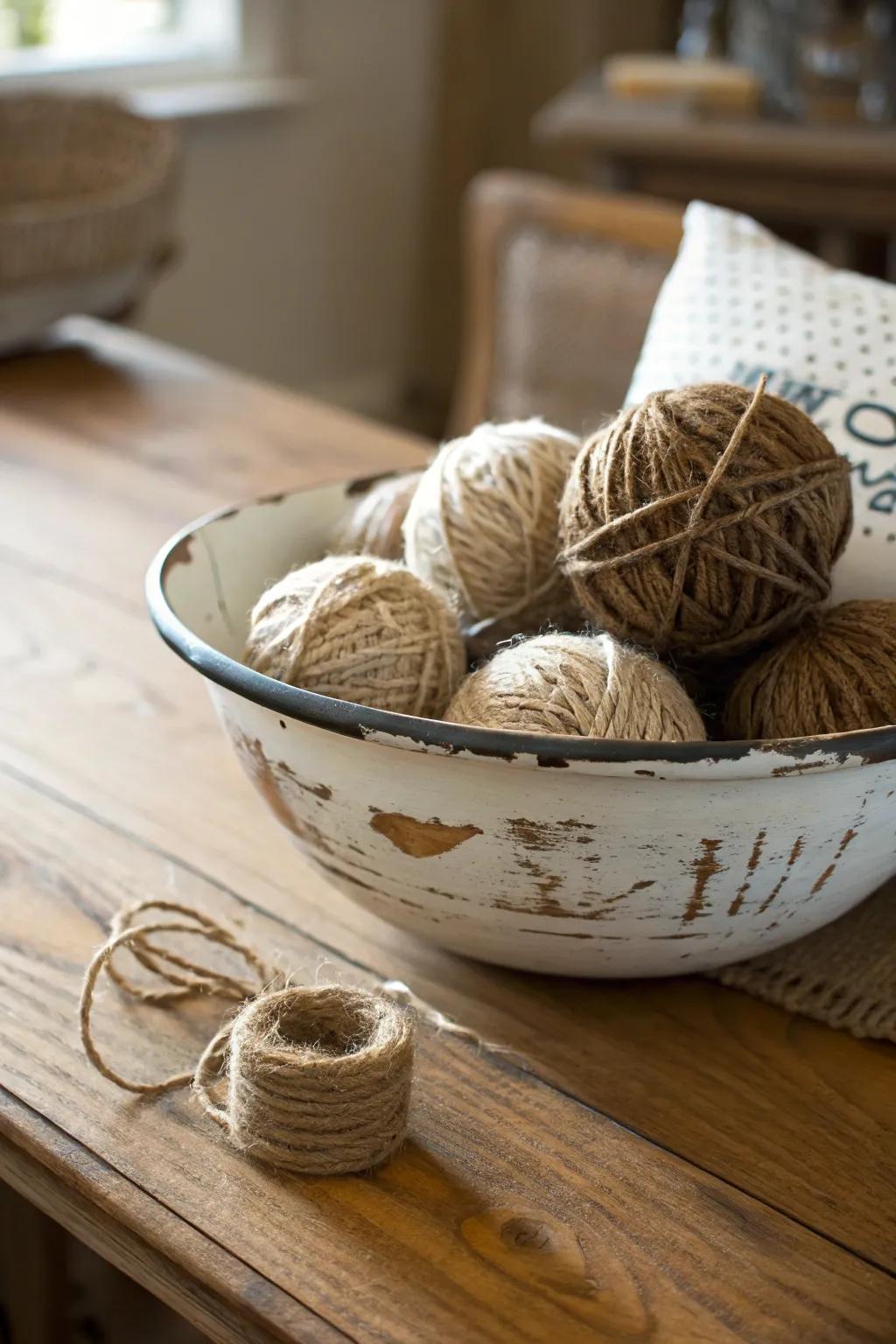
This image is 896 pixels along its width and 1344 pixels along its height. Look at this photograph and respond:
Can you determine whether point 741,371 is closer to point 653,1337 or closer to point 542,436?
point 542,436

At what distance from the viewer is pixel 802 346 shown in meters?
0.73

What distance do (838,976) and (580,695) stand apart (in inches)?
7.1

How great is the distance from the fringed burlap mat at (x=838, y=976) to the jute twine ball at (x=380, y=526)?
0.25 metres

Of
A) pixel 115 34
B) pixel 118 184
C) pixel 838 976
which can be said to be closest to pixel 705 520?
pixel 838 976

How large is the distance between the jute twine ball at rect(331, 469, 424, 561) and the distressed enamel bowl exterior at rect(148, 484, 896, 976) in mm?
139

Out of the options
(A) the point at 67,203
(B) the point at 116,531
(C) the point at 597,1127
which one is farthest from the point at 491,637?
(A) the point at 67,203

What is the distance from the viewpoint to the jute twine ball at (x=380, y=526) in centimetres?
69

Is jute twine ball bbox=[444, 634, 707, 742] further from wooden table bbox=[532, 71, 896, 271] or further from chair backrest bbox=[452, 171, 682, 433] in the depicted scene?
wooden table bbox=[532, 71, 896, 271]

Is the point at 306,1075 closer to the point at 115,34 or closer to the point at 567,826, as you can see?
the point at 567,826

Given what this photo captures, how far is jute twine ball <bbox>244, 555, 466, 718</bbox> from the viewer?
0.55m

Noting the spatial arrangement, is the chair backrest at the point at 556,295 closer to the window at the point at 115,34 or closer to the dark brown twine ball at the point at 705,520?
the dark brown twine ball at the point at 705,520

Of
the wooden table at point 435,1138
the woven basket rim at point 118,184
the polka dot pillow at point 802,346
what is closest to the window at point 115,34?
the woven basket rim at point 118,184

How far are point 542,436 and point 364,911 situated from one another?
0.23 meters

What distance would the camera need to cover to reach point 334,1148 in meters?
0.48
